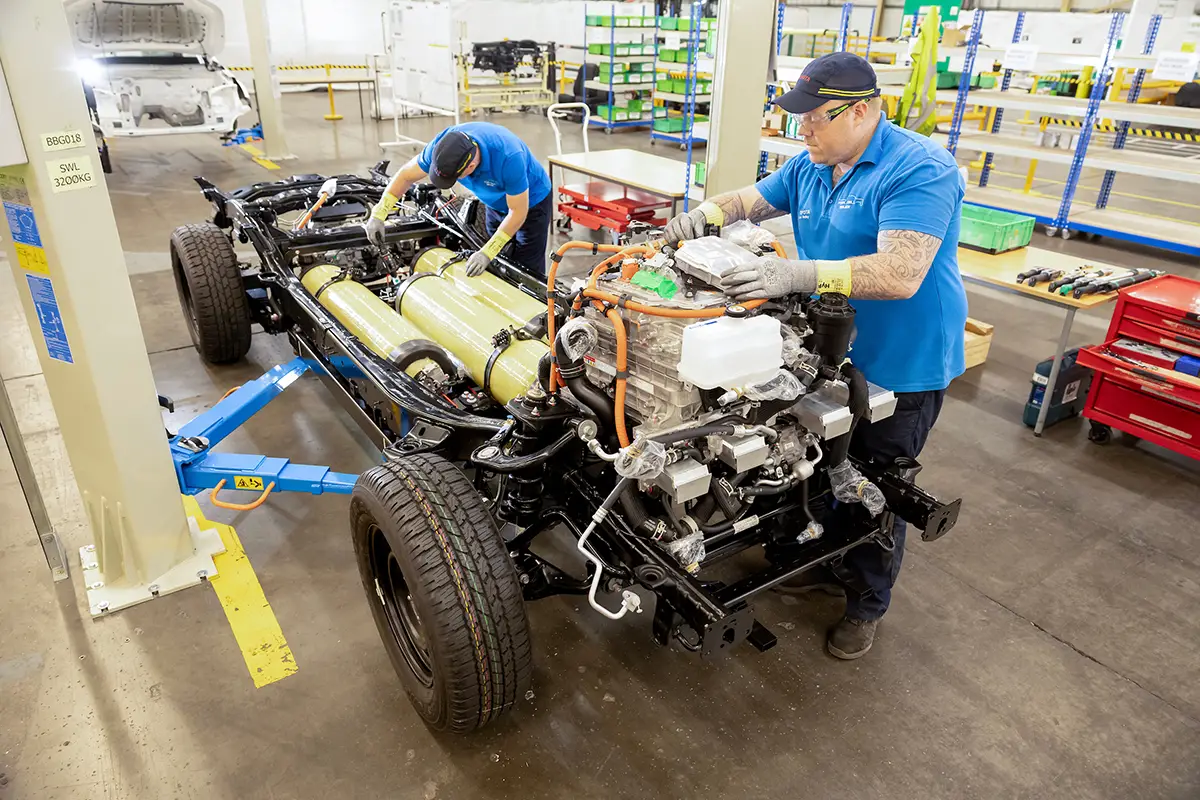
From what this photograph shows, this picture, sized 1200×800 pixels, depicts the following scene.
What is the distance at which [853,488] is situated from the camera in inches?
106

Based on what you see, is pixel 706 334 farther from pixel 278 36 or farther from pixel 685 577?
pixel 278 36

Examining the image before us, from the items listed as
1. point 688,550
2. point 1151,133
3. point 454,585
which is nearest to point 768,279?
point 688,550

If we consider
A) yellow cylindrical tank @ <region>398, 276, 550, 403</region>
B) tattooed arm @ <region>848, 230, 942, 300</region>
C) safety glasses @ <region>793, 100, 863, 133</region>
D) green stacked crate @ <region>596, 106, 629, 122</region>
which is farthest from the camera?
green stacked crate @ <region>596, 106, 629, 122</region>

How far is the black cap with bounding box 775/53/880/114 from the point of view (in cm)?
245

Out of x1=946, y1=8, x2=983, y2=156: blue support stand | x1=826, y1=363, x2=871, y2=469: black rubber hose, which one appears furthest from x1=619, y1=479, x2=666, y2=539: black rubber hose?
x1=946, y1=8, x2=983, y2=156: blue support stand

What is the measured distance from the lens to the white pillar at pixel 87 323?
8.02 ft

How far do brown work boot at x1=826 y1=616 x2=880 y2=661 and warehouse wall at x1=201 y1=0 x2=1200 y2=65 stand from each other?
51.4 feet

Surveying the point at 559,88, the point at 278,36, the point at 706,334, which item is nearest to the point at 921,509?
the point at 706,334

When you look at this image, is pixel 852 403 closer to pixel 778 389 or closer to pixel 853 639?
pixel 778 389

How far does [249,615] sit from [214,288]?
246cm

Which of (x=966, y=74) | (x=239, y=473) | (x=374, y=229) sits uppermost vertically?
(x=966, y=74)

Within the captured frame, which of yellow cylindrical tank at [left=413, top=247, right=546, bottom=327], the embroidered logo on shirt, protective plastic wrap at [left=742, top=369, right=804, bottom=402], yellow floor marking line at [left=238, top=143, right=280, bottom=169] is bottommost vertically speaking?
yellow floor marking line at [left=238, top=143, right=280, bottom=169]

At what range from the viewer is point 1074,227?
8844mm

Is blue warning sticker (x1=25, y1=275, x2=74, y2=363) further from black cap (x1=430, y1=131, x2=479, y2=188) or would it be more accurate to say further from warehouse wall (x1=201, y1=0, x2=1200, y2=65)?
warehouse wall (x1=201, y1=0, x2=1200, y2=65)
